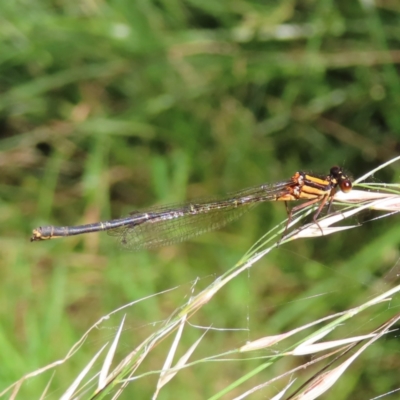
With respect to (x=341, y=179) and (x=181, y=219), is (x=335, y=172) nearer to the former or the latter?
(x=341, y=179)

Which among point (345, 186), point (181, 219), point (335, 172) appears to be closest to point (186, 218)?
point (181, 219)

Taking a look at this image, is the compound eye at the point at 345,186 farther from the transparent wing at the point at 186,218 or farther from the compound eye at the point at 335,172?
the transparent wing at the point at 186,218

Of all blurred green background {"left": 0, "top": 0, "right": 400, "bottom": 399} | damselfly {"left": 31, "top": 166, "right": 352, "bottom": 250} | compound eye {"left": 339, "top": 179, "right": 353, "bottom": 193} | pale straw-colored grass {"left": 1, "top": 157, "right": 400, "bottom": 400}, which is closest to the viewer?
pale straw-colored grass {"left": 1, "top": 157, "right": 400, "bottom": 400}

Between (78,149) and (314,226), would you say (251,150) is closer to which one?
(78,149)

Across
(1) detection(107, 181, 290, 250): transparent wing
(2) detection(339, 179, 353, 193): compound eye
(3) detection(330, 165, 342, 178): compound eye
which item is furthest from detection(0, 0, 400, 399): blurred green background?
(2) detection(339, 179, 353, 193): compound eye

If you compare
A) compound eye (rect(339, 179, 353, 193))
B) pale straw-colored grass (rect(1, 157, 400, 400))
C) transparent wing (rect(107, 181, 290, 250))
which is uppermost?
transparent wing (rect(107, 181, 290, 250))

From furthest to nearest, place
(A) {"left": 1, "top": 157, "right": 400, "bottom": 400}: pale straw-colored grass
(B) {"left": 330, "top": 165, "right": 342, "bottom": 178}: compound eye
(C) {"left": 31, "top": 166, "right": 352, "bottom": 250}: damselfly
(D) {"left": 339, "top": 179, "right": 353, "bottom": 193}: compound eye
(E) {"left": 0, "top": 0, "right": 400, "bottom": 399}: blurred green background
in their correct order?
(E) {"left": 0, "top": 0, "right": 400, "bottom": 399}: blurred green background < (C) {"left": 31, "top": 166, "right": 352, "bottom": 250}: damselfly < (B) {"left": 330, "top": 165, "right": 342, "bottom": 178}: compound eye < (D) {"left": 339, "top": 179, "right": 353, "bottom": 193}: compound eye < (A) {"left": 1, "top": 157, "right": 400, "bottom": 400}: pale straw-colored grass

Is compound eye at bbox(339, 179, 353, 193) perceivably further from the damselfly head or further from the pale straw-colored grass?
the pale straw-colored grass
